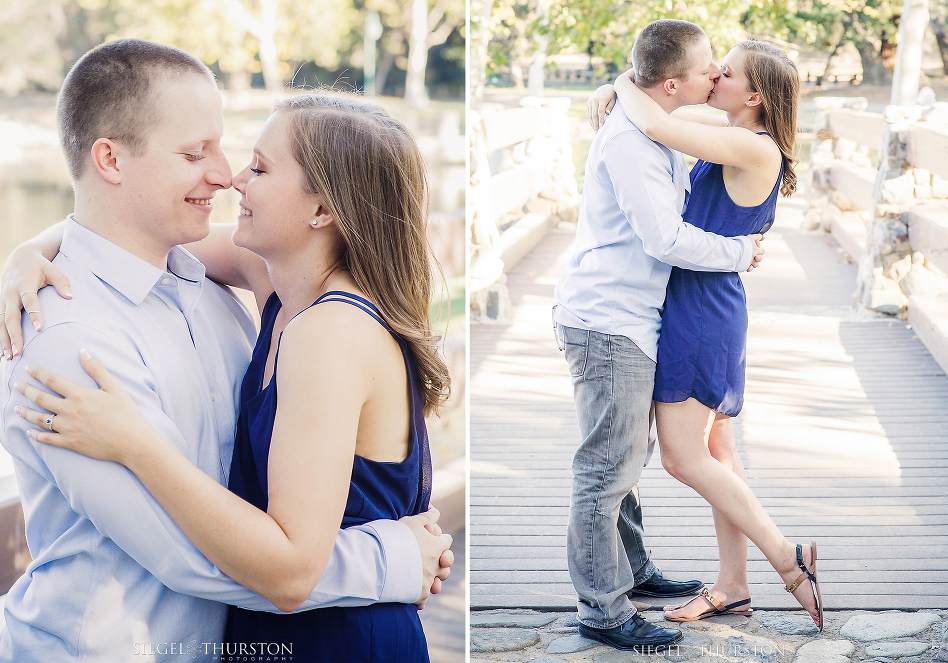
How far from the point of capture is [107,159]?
3.90 feet

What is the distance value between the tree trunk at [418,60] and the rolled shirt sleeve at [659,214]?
18.3 metres

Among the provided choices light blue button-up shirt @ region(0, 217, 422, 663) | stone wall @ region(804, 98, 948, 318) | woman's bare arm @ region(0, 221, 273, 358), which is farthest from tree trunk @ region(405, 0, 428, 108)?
light blue button-up shirt @ region(0, 217, 422, 663)

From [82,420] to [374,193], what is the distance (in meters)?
0.48

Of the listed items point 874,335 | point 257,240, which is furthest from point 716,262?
point 874,335

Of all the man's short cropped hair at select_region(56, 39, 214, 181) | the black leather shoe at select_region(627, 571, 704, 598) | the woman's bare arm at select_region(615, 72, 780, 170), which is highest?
the man's short cropped hair at select_region(56, 39, 214, 181)

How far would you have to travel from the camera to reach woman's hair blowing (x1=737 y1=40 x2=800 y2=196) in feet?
6.40

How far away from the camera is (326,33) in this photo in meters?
17.0

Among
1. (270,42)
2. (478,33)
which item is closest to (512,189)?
(478,33)

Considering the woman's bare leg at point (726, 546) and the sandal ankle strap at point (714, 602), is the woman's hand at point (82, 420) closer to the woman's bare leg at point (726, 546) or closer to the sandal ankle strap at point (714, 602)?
the woman's bare leg at point (726, 546)

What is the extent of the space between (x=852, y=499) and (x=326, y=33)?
16.0 m

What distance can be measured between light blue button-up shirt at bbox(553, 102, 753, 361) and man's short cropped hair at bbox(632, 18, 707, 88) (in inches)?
4.9

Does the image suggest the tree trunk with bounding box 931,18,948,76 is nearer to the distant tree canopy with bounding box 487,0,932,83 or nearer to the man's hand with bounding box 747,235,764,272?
the distant tree canopy with bounding box 487,0,932,83

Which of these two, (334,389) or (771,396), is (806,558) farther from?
(771,396)

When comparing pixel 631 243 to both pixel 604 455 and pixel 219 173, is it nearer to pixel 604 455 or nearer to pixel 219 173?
pixel 604 455
